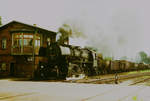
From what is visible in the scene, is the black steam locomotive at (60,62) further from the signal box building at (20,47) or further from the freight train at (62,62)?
the signal box building at (20,47)

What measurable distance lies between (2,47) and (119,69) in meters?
20.9

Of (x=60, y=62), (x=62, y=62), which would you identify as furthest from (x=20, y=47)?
(x=62, y=62)

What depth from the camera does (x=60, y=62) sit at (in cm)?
2028

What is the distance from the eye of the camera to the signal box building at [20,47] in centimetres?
2433

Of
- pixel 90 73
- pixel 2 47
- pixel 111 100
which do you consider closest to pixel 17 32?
pixel 2 47

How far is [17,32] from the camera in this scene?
81.7ft

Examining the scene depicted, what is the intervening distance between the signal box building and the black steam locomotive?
111 inches

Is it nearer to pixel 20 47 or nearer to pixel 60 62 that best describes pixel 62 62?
pixel 60 62

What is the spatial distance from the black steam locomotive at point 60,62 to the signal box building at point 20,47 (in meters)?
2.83

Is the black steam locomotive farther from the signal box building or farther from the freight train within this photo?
the signal box building

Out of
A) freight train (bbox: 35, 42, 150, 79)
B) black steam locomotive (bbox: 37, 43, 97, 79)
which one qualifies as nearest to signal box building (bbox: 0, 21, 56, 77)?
freight train (bbox: 35, 42, 150, 79)

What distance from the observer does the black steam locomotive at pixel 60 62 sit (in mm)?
20062

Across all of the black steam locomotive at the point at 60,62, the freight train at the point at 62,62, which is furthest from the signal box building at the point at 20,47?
the black steam locomotive at the point at 60,62

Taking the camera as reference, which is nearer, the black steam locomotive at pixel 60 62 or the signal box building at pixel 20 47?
the black steam locomotive at pixel 60 62
